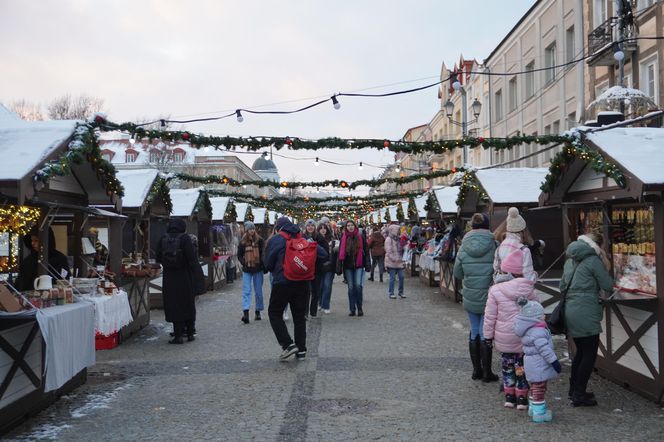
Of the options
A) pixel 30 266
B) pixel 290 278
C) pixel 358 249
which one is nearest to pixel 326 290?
pixel 358 249

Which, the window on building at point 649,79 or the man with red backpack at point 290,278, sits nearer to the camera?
the man with red backpack at point 290,278

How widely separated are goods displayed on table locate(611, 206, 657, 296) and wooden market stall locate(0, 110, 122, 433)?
6.04 m

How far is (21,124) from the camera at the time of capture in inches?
315

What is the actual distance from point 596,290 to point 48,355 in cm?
520

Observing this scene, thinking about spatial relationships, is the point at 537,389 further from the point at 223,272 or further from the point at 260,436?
the point at 223,272

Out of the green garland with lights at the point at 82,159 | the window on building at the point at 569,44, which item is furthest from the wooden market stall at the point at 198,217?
the window on building at the point at 569,44

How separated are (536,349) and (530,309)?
0.35 m

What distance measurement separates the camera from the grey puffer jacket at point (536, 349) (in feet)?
19.0

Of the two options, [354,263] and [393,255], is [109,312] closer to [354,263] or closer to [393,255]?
[354,263]

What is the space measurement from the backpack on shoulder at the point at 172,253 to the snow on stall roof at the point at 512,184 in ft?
22.8

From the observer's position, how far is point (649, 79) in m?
18.6

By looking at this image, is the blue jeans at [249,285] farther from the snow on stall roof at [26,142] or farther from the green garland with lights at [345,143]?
the snow on stall roof at [26,142]

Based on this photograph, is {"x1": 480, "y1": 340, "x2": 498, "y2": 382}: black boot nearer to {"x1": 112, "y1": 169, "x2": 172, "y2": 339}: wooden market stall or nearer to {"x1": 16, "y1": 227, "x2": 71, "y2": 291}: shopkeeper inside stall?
{"x1": 16, "y1": 227, "x2": 71, "y2": 291}: shopkeeper inside stall

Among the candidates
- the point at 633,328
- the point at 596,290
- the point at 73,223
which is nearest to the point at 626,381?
the point at 633,328
